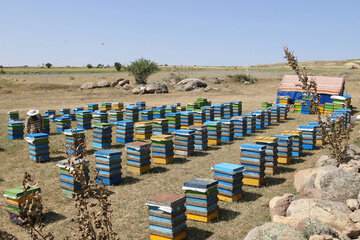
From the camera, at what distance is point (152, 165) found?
15883 millimetres

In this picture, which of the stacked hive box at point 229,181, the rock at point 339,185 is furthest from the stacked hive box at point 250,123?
the rock at point 339,185

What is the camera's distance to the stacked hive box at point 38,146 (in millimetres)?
15758

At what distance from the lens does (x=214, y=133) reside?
19.5 metres

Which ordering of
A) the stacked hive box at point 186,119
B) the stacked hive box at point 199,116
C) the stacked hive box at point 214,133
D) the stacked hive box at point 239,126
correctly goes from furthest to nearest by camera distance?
the stacked hive box at point 199,116, the stacked hive box at point 186,119, the stacked hive box at point 239,126, the stacked hive box at point 214,133

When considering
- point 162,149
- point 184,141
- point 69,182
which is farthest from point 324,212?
point 184,141

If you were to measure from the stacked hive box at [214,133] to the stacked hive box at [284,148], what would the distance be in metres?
4.37

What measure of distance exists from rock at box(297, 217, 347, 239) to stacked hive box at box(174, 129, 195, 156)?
9.86m

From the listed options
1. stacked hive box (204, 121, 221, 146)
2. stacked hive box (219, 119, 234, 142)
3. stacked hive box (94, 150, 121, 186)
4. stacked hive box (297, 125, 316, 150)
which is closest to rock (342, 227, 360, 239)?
stacked hive box (94, 150, 121, 186)

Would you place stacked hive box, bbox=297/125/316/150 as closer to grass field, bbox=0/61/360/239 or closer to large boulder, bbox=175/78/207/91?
grass field, bbox=0/61/360/239

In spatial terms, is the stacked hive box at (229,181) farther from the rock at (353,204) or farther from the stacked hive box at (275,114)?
the stacked hive box at (275,114)

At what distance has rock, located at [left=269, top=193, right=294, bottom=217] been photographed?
967 cm

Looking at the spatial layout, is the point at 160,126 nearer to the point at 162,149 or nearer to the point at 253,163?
the point at 162,149

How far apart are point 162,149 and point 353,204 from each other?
28.8ft

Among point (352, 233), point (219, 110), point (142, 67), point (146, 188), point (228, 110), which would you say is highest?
point (142, 67)
